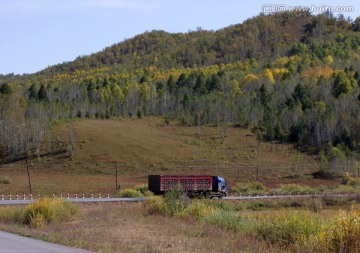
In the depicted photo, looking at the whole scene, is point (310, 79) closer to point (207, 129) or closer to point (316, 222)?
point (207, 129)

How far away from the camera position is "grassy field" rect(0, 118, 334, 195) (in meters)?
89.0

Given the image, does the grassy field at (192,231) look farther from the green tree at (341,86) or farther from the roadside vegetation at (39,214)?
the green tree at (341,86)

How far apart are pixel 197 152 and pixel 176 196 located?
2911 inches

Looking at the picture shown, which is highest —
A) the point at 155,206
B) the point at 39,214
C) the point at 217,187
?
the point at 39,214

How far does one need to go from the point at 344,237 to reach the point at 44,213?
17.6 m

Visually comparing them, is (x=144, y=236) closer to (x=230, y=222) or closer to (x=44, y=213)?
(x=230, y=222)

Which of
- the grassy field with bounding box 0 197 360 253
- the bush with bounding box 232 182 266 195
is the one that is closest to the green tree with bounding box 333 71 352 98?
the bush with bounding box 232 182 266 195

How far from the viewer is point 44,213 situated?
30328 mm

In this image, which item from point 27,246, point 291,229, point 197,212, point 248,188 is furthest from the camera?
point 248,188

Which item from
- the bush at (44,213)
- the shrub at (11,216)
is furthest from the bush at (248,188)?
the shrub at (11,216)

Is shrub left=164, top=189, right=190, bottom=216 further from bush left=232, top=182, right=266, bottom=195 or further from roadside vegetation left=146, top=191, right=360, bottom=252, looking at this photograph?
bush left=232, top=182, right=266, bottom=195

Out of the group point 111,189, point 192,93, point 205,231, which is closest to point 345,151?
point 111,189

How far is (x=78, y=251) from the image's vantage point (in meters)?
17.9

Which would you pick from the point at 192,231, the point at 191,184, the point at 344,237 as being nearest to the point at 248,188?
the point at 191,184
